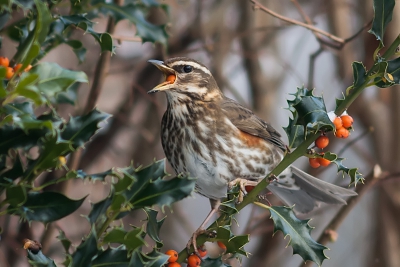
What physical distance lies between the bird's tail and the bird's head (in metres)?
0.55

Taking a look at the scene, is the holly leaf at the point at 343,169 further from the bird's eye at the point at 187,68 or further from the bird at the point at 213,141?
the bird's eye at the point at 187,68

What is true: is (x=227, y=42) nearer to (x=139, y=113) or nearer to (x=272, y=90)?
(x=272, y=90)

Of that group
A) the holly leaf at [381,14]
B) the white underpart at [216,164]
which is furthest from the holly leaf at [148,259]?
the white underpart at [216,164]

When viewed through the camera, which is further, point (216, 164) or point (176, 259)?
point (216, 164)

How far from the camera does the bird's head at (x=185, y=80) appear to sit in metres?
2.71

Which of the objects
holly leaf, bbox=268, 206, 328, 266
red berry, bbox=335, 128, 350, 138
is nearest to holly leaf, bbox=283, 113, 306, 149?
red berry, bbox=335, 128, 350, 138

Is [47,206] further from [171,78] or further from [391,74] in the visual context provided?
[171,78]

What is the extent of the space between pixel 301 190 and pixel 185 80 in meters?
0.81

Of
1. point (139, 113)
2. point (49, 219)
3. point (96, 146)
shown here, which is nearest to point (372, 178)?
point (49, 219)

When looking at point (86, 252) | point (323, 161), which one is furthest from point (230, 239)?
point (86, 252)

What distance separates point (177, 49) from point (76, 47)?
1821mm

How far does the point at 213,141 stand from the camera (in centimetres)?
264

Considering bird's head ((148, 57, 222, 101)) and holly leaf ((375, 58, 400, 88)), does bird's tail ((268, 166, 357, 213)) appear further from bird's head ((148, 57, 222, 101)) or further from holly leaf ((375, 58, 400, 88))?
holly leaf ((375, 58, 400, 88))

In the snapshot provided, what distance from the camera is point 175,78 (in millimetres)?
2738
